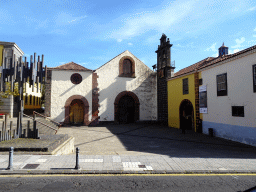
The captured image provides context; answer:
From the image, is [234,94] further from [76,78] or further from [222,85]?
[76,78]

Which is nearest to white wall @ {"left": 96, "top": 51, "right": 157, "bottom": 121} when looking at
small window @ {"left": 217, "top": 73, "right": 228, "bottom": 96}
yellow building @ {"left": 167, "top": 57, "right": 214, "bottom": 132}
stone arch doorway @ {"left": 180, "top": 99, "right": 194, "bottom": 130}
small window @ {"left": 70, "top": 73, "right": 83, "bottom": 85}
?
small window @ {"left": 70, "top": 73, "right": 83, "bottom": 85}

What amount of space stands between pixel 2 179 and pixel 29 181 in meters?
0.83

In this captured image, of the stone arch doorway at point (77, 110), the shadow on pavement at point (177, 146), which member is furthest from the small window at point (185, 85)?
the stone arch doorway at point (77, 110)

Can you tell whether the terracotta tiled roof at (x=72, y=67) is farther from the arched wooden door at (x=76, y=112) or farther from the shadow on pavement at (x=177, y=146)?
the shadow on pavement at (x=177, y=146)

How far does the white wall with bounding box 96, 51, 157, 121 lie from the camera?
2044 cm

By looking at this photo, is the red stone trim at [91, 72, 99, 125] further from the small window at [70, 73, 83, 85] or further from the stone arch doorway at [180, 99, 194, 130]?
the stone arch doorway at [180, 99, 194, 130]

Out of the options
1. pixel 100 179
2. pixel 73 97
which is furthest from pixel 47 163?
pixel 73 97

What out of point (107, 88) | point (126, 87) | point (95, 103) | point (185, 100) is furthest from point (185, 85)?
point (95, 103)

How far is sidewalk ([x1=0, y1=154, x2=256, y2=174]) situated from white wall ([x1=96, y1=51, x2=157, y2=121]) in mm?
13316

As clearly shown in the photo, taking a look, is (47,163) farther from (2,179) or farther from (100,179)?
(100,179)

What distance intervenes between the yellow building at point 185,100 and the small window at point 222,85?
2.21 m

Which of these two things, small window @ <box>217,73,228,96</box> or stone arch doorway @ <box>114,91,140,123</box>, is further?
stone arch doorway @ <box>114,91,140,123</box>

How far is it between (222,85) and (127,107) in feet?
36.3

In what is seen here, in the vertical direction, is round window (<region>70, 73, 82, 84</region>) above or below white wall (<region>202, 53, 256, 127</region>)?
above
